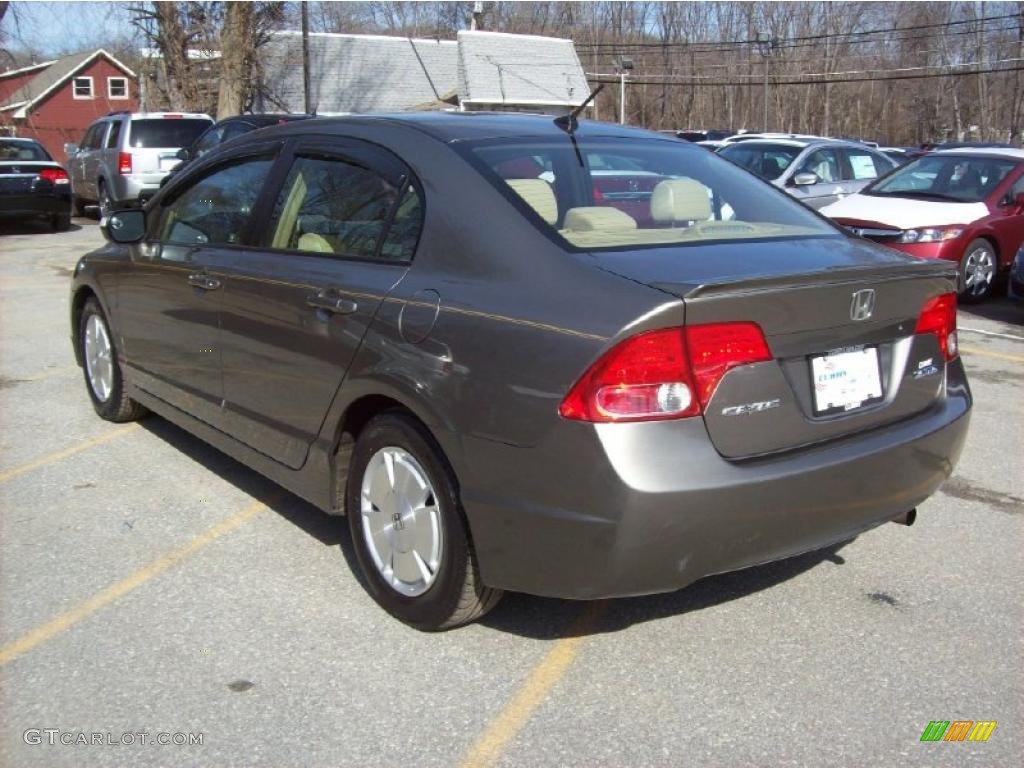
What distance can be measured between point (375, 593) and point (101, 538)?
1.43 metres

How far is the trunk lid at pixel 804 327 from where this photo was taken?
288cm

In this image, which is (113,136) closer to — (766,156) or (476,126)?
(766,156)

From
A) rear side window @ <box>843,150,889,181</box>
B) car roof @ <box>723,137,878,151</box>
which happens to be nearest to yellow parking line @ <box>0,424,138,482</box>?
car roof @ <box>723,137,878,151</box>

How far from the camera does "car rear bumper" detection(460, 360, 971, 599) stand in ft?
9.10

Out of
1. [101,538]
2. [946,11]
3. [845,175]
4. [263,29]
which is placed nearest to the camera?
[101,538]

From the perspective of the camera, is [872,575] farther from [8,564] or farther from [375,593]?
[8,564]

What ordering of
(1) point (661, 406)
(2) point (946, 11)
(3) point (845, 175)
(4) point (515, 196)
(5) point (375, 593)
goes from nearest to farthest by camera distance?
1. (1) point (661, 406)
2. (4) point (515, 196)
3. (5) point (375, 593)
4. (3) point (845, 175)
5. (2) point (946, 11)

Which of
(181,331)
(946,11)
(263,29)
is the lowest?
(181,331)

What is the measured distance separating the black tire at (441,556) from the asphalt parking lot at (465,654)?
3.8 inches

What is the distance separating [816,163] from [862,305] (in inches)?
434

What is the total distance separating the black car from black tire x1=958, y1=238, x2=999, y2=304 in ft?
45.9

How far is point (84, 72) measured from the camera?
2432 inches

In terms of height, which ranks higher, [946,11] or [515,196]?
[946,11]

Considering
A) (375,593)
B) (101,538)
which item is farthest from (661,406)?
(101,538)
